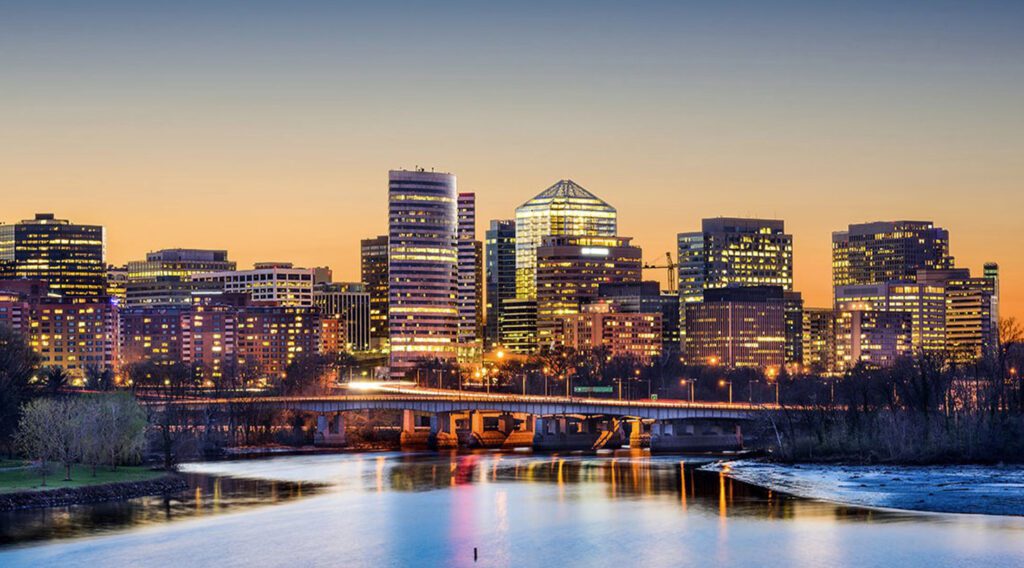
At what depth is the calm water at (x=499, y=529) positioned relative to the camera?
89.4 m

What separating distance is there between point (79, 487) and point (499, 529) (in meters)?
32.7

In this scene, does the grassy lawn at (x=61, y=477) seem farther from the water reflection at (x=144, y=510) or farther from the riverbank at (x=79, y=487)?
the water reflection at (x=144, y=510)

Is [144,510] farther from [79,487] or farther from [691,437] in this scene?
[691,437]

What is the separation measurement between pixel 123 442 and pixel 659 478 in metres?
46.4

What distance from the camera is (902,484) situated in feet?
414

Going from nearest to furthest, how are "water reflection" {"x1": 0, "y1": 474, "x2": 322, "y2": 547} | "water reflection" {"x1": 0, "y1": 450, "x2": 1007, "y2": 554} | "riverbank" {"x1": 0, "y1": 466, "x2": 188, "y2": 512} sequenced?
"water reflection" {"x1": 0, "y1": 474, "x2": 322, "y2": 547} < "water reflection" {"x1": 0, "y1": 450, "x2": 1007, "y2": 554} < "riverbank" {"x1": 0, "y1": 466, "x2": 188, "y2": 512}

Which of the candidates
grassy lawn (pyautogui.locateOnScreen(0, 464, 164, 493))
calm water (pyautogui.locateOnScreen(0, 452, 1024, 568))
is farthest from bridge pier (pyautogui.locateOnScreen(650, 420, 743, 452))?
grassy lawn (pyautogui.locateOnScreen(0, 464, 164, 493))

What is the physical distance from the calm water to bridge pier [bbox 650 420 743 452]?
5339cm

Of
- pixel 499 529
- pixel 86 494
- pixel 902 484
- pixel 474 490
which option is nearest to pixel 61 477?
pixel 86 494

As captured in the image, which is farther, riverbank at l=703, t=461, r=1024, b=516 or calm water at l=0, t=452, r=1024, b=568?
riverbank at l=703, t=461, r=1024, b=516

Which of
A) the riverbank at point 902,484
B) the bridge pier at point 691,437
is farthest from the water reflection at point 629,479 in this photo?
the bridge pier at point 691,437

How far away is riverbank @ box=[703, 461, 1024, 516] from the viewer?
110931 mm

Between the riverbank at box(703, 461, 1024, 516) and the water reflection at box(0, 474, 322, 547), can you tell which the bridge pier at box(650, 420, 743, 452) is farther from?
the water reflection at box(0, 474, 322, 547)

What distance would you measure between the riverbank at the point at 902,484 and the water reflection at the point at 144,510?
1579 inches
